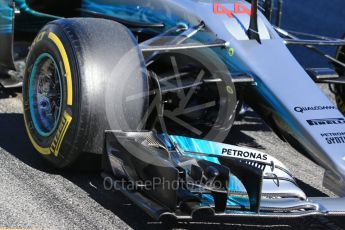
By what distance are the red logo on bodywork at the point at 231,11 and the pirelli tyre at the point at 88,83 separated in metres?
1.02

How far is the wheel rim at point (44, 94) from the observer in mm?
4746

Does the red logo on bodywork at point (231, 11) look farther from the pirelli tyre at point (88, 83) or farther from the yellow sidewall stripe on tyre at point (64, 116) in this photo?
the yellow sidewall stripe on tyre at point (64, 116)

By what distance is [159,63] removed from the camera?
5.67m

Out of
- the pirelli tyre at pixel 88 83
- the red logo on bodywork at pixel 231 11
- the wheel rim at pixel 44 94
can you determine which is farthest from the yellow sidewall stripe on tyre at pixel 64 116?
the red logo on bodywork at pixel 231 11

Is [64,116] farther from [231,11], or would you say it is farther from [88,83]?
[231,11]

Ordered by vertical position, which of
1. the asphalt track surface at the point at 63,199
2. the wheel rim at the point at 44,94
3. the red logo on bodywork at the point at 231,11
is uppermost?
the red logo on bodywork at the point at 231,11

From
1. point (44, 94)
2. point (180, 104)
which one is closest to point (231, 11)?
point (180, 104)

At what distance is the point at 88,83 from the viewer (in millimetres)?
4281

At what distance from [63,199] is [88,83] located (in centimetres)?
72

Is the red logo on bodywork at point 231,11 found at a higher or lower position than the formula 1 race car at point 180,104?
higher

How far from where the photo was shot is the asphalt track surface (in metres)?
4.06

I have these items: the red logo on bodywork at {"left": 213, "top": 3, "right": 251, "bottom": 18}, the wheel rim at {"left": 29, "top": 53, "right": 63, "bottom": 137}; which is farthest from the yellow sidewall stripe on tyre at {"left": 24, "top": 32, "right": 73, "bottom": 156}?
the red logo on bodywork at {"left": 213, "top": 3, "right": 251, "bottom": 18}

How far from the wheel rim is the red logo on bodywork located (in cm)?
133

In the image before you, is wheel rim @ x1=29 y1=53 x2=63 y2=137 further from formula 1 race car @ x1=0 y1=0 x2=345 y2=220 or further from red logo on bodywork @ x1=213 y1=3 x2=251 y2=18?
red logo on bodywork @ x1=213 y1=3 x2=251 y2=18
